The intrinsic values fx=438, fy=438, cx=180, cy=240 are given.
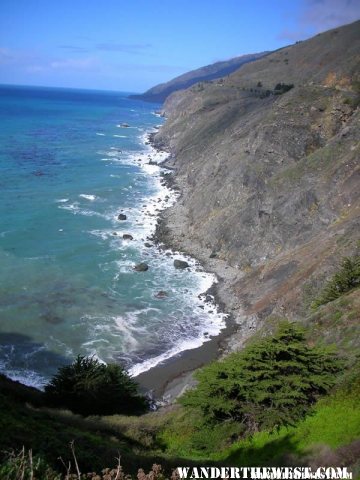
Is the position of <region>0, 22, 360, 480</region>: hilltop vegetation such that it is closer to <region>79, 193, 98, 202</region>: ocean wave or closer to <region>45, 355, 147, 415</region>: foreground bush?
<region>45, 355, 147, 415</region>: foreground bush

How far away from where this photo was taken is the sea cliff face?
38.8 m

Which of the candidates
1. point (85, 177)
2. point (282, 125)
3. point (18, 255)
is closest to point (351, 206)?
point (282, 125)

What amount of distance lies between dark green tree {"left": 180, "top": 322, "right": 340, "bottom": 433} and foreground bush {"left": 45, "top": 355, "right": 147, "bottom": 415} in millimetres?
7034

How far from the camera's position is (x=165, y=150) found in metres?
118

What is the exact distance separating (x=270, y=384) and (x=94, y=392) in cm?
1062

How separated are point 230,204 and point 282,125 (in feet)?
49.6

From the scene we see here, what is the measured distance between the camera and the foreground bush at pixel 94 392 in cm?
2262

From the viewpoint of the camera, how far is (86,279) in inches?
1823

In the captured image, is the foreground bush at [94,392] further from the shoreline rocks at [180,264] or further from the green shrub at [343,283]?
the shoreline rocks at [180,264]

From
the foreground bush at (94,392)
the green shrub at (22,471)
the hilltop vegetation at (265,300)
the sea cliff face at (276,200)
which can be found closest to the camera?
the green shrub at (22,471)

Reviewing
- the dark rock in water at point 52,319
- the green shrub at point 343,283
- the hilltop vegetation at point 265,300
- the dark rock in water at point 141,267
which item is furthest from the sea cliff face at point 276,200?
the dark rock in water at point 52,319

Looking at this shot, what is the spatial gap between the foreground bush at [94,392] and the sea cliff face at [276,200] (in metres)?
13.5

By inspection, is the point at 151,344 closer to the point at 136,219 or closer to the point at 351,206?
the point at 351,206

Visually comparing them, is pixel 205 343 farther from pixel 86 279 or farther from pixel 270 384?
pixel 270 384
